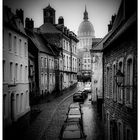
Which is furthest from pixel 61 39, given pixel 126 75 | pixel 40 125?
pixel 126 75

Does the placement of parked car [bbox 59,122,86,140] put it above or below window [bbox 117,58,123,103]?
below

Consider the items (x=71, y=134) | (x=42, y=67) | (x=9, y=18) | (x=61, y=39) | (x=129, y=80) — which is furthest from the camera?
(x=61, y=39)

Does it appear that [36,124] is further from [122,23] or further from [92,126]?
[122,23]

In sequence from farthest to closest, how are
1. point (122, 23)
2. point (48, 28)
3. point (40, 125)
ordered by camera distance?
point (48, 28) < point (40, 125) < point (122, 23)

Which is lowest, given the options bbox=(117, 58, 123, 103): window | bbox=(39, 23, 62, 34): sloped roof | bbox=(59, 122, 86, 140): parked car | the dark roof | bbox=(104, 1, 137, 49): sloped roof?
bbox=(59, 122, 86, 140): parked car

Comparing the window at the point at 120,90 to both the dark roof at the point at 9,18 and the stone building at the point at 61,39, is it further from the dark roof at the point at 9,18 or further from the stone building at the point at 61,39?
the stone building at the point at 61,39

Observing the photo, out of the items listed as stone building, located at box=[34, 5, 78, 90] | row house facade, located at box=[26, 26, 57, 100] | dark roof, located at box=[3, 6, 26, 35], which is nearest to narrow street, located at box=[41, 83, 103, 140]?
dark roof, located at box=[3, 6, 26, 35]

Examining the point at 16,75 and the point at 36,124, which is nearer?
the point at 36,124

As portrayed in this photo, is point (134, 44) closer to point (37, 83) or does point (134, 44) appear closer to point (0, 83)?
point (0, 83)

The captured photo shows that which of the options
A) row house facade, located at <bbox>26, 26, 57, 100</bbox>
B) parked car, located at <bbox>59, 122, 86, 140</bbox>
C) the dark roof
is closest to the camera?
the dark roof

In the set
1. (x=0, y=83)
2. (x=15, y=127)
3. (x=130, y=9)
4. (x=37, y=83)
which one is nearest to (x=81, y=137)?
(x=0, y=83)

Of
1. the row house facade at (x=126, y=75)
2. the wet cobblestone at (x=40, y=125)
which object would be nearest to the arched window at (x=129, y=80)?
the row house facade at (x=126, y=75)

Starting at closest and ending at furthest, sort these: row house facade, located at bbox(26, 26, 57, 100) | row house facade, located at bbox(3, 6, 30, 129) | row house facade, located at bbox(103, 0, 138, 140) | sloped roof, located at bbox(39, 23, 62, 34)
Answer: row house facade, located at bbox(103, 0, 138, 140) → row house facade, located at bbox(3, 6, 30, 129) → row house facade, located at bbox(26, 26, 57, 100) → sloped roof, located at bbox(39, 23, 62, 34)

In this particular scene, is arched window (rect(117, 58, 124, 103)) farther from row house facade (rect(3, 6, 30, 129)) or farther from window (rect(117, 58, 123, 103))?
row house facade (rect(3, 6, 30, 129))
